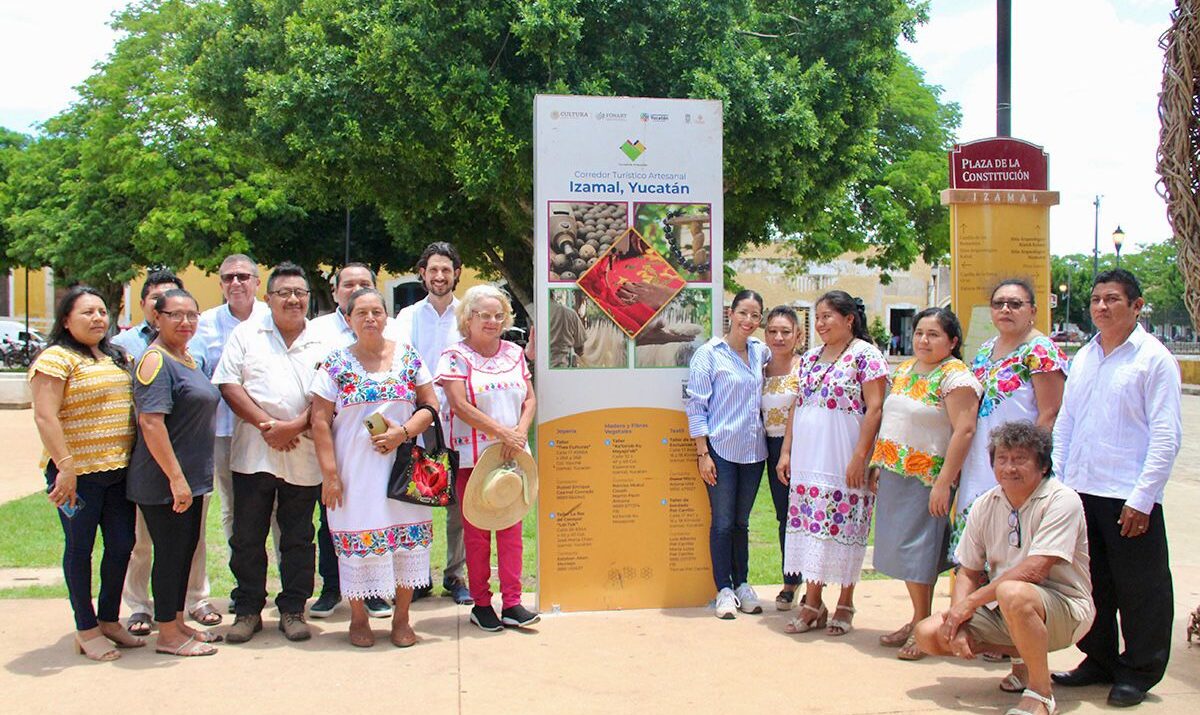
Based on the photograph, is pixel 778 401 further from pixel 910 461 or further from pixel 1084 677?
pixel 1084 677

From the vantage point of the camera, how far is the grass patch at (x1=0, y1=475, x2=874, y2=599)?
21.2 feet

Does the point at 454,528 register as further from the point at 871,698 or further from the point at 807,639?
the point at 871,698

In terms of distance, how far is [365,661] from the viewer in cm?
477

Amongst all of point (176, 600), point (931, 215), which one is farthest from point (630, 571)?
point (931, 215)

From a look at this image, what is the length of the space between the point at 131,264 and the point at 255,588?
73.8 ft

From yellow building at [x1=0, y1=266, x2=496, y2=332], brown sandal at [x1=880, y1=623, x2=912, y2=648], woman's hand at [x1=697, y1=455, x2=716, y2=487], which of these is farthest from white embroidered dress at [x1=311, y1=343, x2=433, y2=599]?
yellow building at [x1=0, y1=266, x2=496, y2=332]

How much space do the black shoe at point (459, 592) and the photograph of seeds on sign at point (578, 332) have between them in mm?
1442

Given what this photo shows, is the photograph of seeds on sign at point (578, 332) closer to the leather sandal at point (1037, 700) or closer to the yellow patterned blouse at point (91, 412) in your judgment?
the yellow patterned blouse at point (91, 412)

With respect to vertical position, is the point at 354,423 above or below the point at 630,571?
above

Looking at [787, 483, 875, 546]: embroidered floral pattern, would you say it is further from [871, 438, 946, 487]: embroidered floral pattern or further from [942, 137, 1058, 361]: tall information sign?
[942, 137, 1058, 361]: tall information sign

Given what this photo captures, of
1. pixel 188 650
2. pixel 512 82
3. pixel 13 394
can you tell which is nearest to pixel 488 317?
pixel 188 650

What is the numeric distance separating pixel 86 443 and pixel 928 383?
3.96 metres

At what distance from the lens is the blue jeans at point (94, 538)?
4676mm

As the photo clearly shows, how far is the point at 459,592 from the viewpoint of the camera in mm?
5961
